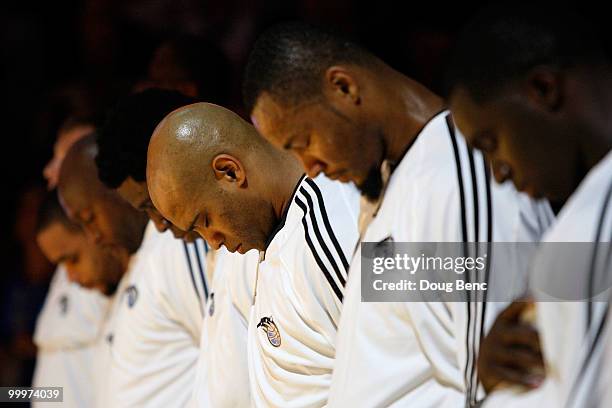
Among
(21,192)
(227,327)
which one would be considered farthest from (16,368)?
(227,327)

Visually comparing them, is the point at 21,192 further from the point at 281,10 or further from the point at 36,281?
the point at 281,10

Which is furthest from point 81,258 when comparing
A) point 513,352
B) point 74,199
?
point 513,352

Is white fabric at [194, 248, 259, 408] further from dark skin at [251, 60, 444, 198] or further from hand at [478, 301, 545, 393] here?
hand at [478, 301, 545, 393]

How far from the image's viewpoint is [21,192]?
534cm

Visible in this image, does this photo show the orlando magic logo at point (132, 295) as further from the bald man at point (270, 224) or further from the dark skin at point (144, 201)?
the bald man at point (270, 224)

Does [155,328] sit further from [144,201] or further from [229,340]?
[229,340]

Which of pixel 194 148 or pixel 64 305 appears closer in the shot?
pixel 194 148

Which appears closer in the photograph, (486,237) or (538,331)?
(538,331)

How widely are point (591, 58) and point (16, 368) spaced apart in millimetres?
3768

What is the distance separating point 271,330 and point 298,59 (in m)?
0.55

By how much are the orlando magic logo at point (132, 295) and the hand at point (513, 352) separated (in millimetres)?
1726

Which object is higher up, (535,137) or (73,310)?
(73,310)

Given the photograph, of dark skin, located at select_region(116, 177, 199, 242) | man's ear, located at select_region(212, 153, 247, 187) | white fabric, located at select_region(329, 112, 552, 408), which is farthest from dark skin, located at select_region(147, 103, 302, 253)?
white fabric, located at select_region(329, 112, 552, 408)

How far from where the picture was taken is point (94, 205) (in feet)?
12.0
